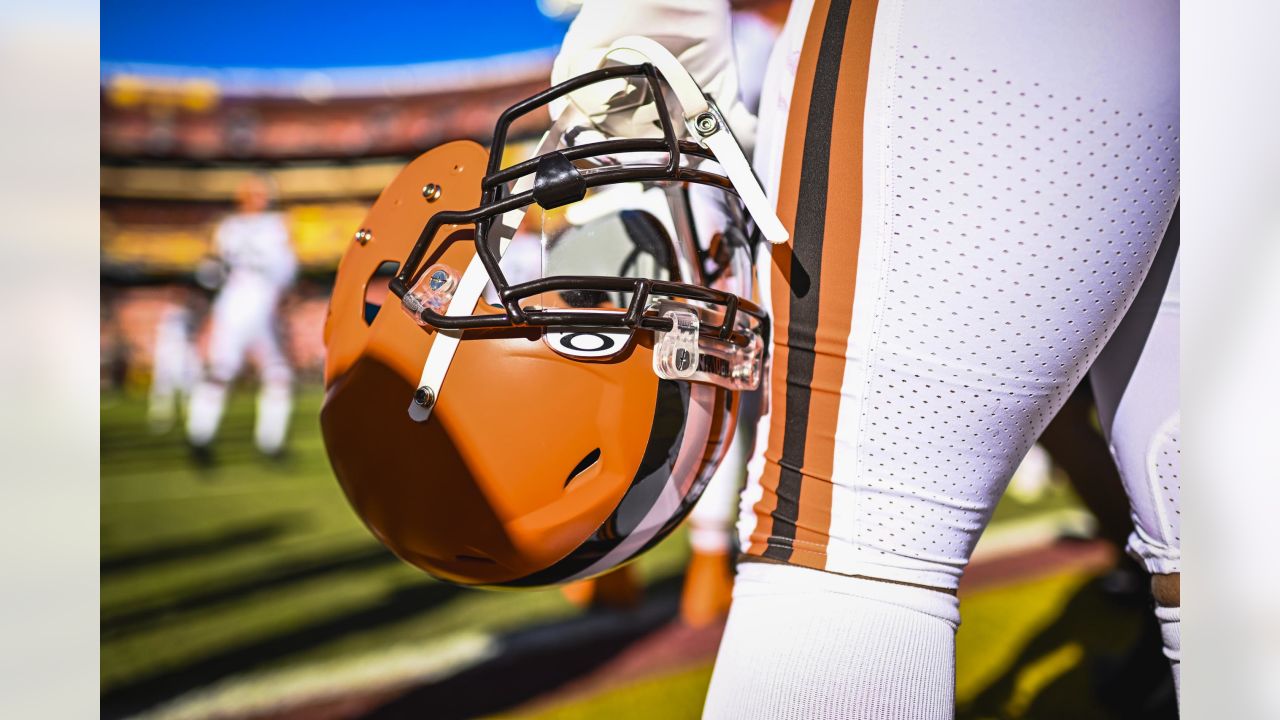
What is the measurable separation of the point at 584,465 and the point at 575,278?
0.40ft

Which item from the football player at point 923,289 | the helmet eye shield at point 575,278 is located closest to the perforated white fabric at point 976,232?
the football player at point 923,289

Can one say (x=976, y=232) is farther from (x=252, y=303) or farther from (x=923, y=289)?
(x=252, y=303)

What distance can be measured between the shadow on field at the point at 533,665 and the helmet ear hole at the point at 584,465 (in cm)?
76

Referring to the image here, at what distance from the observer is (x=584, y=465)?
53cm

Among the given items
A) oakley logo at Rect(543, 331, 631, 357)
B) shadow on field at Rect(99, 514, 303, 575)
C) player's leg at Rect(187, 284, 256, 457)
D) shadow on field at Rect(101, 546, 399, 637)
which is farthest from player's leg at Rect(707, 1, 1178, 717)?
player's leg at Rect(187, 284, 256, 457)

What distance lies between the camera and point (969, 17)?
0.40 m

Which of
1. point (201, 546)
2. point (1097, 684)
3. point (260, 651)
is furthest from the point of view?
point (201, 546)

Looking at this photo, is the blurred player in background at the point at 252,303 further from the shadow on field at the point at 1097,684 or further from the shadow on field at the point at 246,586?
the shadow on field at the point at 1097,684

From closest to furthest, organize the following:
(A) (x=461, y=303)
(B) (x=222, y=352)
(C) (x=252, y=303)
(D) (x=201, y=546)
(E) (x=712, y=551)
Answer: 1. (A) (x=461, y=303)
2. (E) (x=712, y=551)
3. (D) (x=201, y=546)
4. (B) (x=222, y=352)
5. (C) (x=252, y=303)

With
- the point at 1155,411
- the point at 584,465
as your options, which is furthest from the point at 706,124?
the point at 1155,411

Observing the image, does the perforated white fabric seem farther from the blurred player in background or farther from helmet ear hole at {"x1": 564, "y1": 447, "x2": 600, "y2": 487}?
the blurred player in background

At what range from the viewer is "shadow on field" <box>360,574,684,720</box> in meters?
1.17
